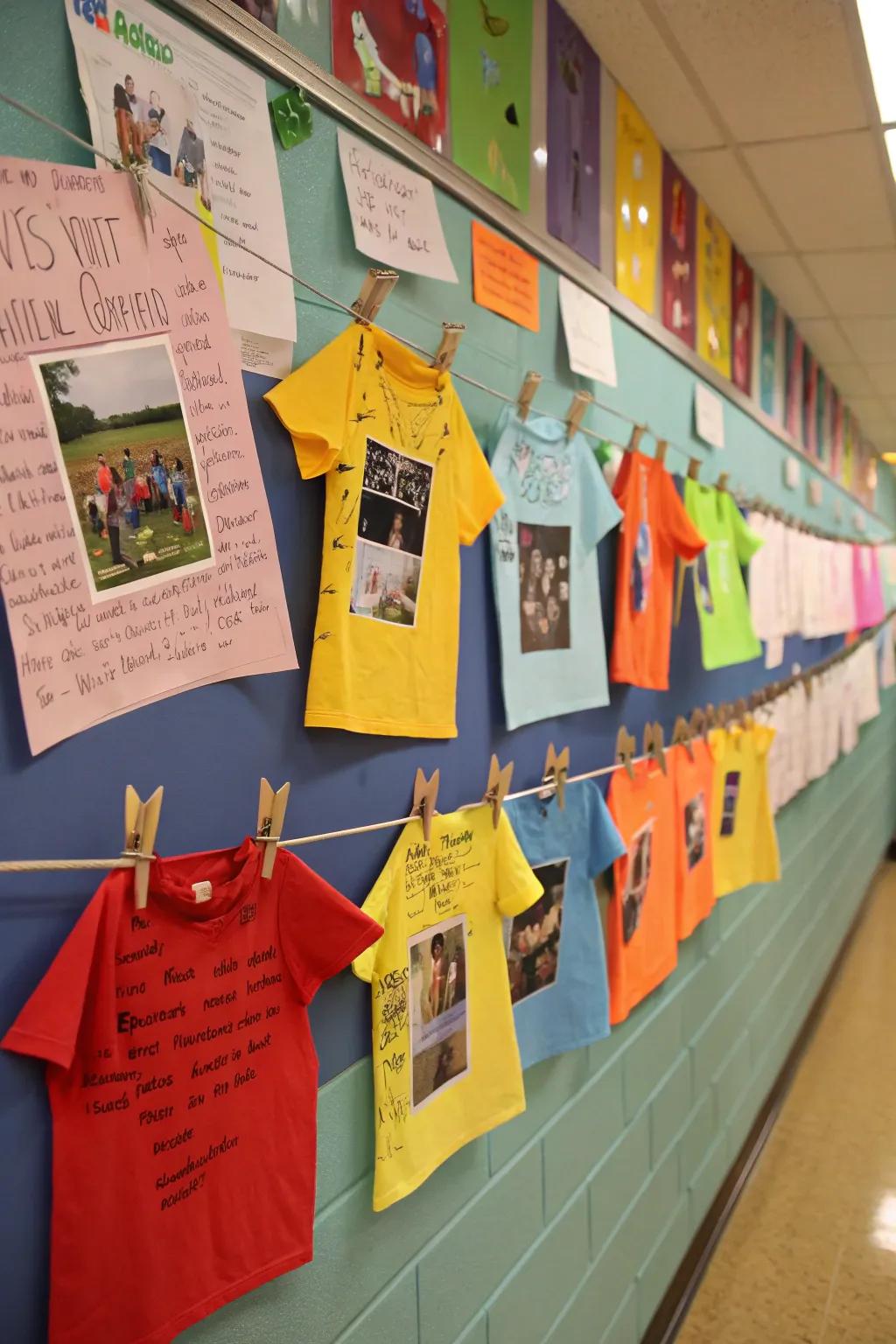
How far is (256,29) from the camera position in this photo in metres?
1.04

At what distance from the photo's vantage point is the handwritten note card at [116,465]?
80 cm

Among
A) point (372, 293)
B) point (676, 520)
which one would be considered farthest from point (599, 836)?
point (372, 293)

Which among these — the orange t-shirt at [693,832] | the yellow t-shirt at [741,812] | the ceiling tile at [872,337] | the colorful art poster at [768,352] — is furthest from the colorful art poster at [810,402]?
the orange t-shirt at [693,832]

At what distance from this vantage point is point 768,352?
3.38 m

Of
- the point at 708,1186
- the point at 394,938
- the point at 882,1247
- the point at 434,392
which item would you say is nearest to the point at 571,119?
the point at 434,392

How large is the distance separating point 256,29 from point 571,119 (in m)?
0.93

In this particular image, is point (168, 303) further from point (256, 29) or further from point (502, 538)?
point (502, 538)

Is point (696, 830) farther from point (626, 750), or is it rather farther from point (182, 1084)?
point (182, 1084)

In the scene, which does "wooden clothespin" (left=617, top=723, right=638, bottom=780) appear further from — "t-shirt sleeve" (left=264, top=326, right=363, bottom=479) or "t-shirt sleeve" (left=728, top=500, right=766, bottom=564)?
"t-shirt sleeve" (left=264, top=326, right=363, bottom=479)

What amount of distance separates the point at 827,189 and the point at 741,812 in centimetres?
162

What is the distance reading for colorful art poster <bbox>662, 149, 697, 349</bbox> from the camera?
2.33 meters

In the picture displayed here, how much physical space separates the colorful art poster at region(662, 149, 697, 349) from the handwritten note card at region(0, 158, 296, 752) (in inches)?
64.1

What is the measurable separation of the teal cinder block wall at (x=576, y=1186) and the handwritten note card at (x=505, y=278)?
3.71ft

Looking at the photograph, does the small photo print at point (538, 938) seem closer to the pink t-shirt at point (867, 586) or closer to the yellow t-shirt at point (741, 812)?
the yellow t-shirt at point (741, 812)
